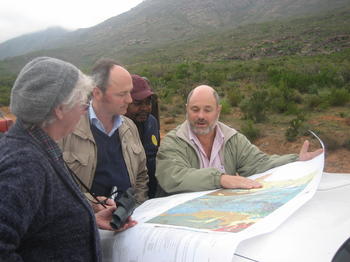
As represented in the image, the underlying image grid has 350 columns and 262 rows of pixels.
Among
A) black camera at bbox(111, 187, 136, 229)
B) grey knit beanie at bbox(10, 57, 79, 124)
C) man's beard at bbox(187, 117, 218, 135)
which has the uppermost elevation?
grey knit beanie at bbox(10, 57, 79, 124)

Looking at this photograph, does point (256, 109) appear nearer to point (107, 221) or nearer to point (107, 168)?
point (107, 168)

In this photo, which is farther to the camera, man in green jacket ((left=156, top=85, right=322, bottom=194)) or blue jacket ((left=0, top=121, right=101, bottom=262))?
man in green jacket ((left=156, top=85, right=322, bottom=194))

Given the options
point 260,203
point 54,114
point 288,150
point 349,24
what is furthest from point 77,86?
point 349,24

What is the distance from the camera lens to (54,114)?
1404 mm

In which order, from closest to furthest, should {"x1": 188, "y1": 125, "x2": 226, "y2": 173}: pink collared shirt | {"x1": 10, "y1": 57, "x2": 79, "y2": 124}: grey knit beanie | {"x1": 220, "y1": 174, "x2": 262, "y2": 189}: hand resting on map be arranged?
1. {"x1": 10, "y1": 57, "x2": 79, "y2": 124}: grey knit beanie
2. {"x1": 220, "y1": 174, "x2": 262, "y2": 189}: hand resting on map
3. {"x1": 188, "y1": 125, "x2": 226, "y2": 173}: pink collared shirt

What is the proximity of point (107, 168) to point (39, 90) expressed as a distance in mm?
1154

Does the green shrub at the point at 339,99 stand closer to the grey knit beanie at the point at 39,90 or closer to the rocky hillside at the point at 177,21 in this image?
the grey knit beanie at the point at 39,90

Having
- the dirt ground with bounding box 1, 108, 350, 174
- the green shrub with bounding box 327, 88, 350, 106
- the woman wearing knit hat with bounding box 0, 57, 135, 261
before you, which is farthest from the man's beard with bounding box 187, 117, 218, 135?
the green shrub with bounding box 327, 88, 350, 106

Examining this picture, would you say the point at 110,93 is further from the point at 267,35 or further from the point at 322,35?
the point at 267,35

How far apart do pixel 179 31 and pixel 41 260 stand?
250ft

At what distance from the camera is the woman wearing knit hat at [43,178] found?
1176mm

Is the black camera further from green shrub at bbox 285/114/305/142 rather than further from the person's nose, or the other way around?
green shrub at bbox 285/114/305/142

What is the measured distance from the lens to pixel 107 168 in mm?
2410

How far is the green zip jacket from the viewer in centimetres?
220
